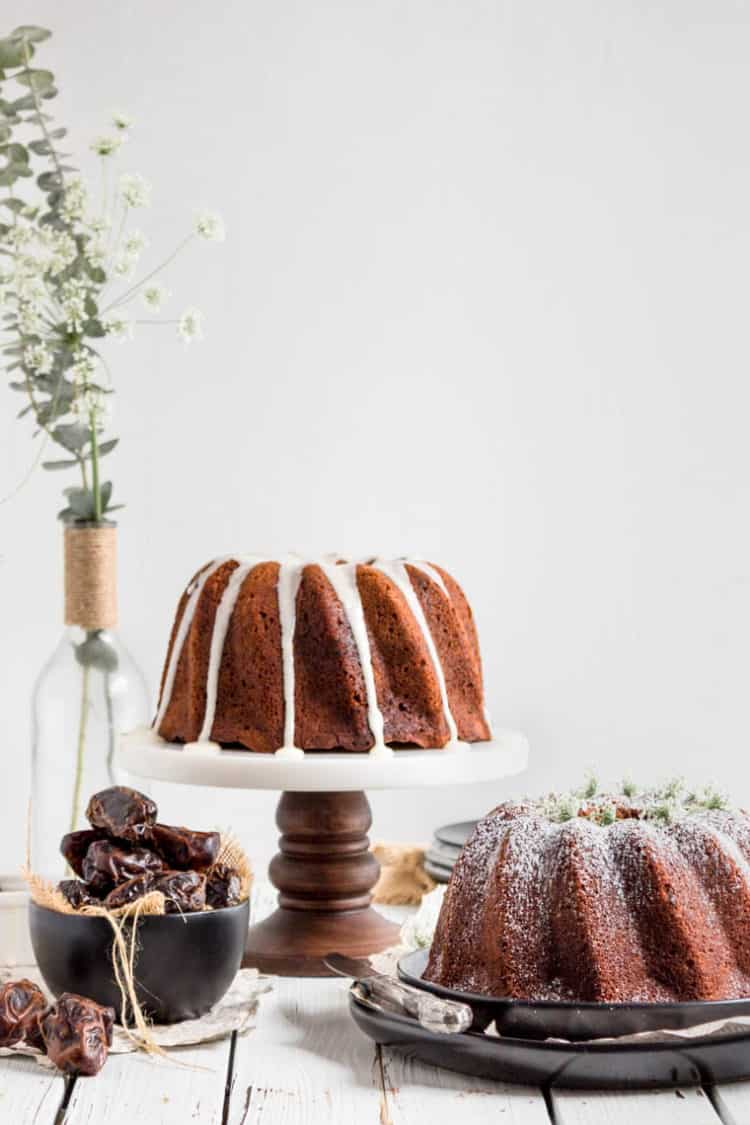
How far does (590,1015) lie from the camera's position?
3.50 feet

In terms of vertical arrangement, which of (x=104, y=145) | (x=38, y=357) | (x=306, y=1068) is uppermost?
(x=104, y=145)

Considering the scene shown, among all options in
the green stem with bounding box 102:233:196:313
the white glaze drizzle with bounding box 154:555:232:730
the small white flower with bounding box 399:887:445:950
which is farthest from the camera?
the green stem with bounding box 102:233:196:313

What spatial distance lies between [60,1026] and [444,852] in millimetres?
766

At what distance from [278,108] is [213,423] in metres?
0.52

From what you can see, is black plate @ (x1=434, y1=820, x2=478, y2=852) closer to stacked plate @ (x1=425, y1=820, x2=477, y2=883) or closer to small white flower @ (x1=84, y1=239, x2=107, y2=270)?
stacked plate @ (x1=425, y1=820, x2=477, y2=883)

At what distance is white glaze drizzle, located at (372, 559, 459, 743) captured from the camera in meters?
1.64

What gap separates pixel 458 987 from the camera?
1.19 m

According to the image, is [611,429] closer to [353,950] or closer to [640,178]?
[640,178]

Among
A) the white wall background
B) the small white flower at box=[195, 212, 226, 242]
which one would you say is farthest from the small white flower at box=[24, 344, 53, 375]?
the white wall background

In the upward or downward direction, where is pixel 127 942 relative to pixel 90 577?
downward

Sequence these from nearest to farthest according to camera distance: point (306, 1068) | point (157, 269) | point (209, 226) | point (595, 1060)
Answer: point (595, 1060) < point (306, 1068) < point (209, 226) < point (157, 269)

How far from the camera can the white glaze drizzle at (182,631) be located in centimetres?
169

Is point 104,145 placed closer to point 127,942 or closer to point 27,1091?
point 127,942

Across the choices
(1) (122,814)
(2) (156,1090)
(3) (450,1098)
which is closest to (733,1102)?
(3) (450,1098)
